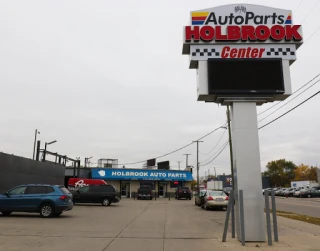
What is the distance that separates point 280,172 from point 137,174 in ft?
265

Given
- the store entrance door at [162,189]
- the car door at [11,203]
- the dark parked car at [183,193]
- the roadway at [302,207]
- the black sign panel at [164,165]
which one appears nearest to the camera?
the car door at [11,203]

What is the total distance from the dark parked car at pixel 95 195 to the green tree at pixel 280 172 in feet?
326

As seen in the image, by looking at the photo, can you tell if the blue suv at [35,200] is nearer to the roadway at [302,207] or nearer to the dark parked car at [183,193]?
the roadway at [302,207]

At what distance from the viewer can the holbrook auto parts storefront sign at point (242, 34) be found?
35.7 ft

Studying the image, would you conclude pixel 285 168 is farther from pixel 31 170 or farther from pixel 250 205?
pixel 250 205

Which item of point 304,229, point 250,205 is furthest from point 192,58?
point 304,229

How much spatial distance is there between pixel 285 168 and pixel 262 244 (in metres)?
118

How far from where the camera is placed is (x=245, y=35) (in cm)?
1097

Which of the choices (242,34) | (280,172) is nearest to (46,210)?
(242,34)

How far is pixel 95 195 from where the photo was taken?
88.8 feet

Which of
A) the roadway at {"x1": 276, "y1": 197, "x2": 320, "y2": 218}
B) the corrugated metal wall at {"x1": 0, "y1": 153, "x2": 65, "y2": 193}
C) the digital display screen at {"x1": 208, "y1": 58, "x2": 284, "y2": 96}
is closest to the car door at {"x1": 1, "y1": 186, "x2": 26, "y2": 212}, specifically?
the corrugated metal wall at {"x1": 0, "y1": 153, "x2": 65, "y2": 193}

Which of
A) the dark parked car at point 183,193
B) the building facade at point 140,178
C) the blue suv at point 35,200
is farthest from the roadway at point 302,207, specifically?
the building facade at point 140,178

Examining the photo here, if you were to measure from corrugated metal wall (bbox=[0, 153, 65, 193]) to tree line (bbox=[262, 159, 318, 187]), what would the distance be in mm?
96642

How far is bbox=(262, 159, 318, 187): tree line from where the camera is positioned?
11444 cm
